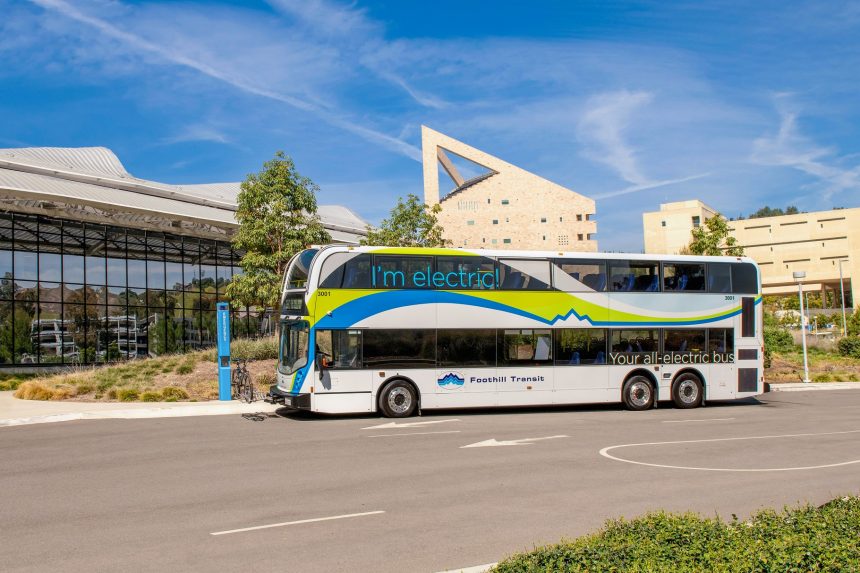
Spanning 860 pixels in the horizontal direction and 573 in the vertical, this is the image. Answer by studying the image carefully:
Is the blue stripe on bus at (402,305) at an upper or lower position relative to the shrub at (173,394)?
upper

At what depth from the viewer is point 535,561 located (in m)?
5.46

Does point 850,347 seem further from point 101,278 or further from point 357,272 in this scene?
point 101,278

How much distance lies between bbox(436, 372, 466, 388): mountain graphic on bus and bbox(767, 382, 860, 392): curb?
50.7ft

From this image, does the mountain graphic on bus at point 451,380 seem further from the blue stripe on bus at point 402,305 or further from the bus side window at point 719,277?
the bus side window at point 719,277

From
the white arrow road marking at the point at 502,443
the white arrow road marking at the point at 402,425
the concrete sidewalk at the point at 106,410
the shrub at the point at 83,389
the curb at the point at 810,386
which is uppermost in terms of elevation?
the shrub at the point at 83,389

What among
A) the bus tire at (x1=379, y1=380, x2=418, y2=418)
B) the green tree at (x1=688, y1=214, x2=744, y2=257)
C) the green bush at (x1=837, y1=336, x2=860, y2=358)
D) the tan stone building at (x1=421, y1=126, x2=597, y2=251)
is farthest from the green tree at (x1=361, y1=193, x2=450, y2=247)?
the tan stone building at (x1=421, y1=126, x2=597, y2=251)

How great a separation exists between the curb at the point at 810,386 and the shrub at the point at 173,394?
2151 centimetres

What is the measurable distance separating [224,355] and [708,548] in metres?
19.1

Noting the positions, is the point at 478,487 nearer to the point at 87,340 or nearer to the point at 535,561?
the point at 535,561

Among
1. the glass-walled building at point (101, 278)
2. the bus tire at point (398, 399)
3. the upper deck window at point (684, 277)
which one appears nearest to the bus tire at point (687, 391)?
the upper deck window at point (684, 277)

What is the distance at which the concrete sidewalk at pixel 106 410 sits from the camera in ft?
63.6

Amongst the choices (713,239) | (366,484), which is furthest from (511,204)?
(366,484)

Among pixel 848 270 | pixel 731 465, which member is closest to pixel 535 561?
pixel 731 465

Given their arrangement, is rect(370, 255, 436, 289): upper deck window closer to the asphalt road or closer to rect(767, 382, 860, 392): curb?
the asphalt road
